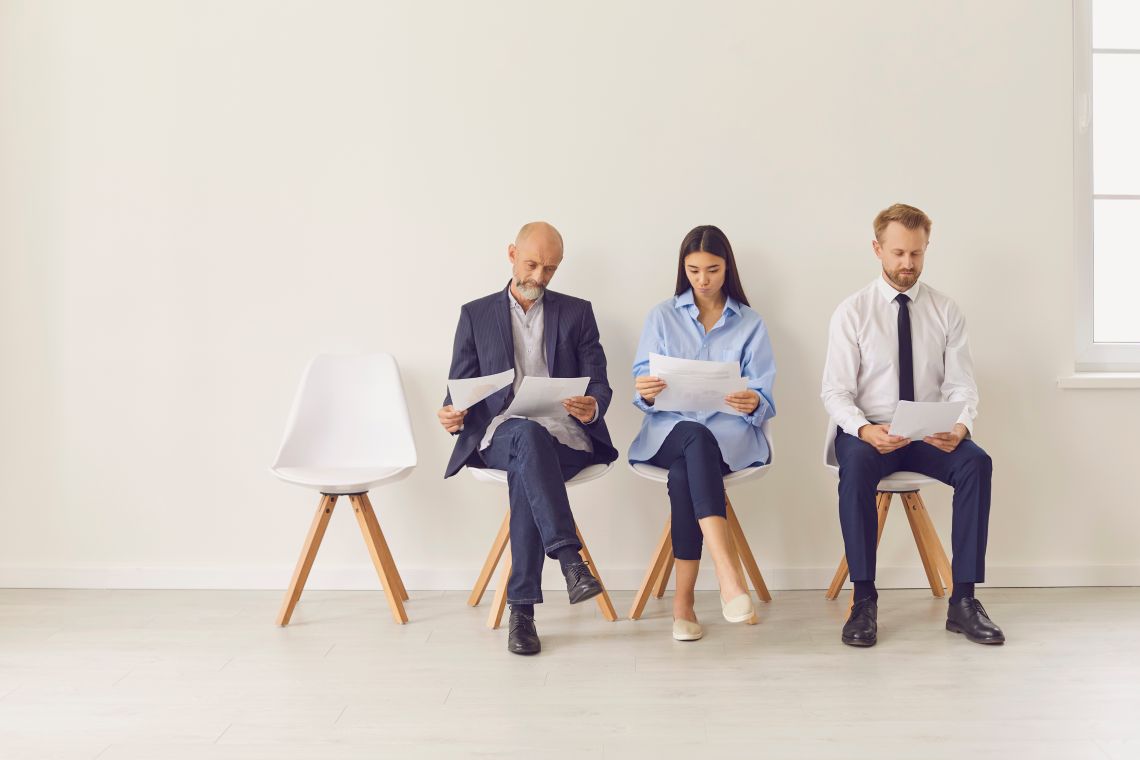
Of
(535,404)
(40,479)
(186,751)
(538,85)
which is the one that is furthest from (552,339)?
(40,479)

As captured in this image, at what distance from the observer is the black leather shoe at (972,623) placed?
8.70 feet

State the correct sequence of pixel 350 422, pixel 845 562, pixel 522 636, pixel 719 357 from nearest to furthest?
pixel 522 636
pixel 719 357
pixel 845 562
pixel 350 422

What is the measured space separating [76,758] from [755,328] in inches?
87.0

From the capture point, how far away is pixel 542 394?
2803 millimetres

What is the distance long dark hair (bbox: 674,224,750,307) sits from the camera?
3.05 metres

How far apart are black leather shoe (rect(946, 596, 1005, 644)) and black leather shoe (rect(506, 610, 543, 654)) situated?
121 centimetres

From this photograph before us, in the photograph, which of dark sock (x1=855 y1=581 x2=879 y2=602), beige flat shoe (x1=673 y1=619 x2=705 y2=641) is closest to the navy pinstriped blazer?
beige flat shoe (x1=673 y1=619 x2=705 y2=641)

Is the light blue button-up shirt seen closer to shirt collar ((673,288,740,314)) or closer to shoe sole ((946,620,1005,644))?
shirt collar ((673,288,740,314))

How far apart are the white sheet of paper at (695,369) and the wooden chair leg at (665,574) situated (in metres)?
0.54

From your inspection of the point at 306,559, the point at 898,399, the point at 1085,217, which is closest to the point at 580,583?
the point at 306,559

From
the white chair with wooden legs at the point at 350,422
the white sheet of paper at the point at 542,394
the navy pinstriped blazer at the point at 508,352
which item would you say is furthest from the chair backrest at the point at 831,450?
the white chair with wooden legs at the point at 350,422

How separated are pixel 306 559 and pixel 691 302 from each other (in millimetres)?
1497

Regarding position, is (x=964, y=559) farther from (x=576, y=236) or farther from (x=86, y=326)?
(x=86, y=326)

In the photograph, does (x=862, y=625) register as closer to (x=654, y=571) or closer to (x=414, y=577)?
(x=654, y=571)
